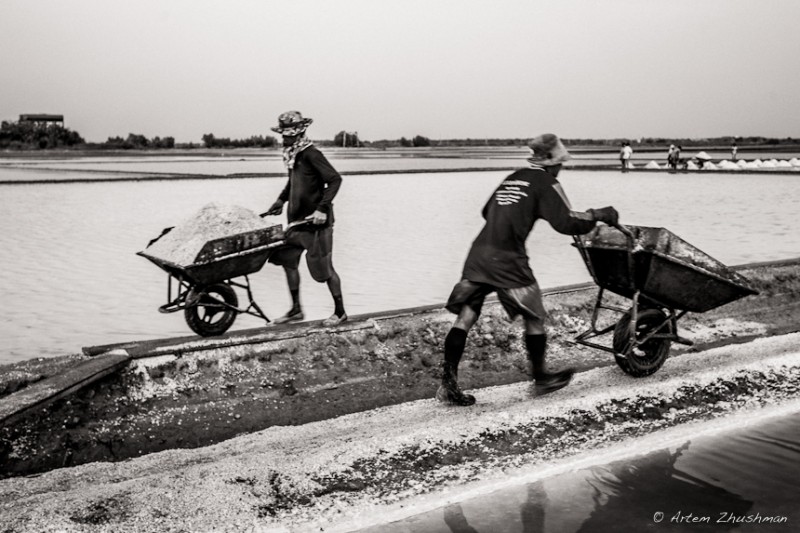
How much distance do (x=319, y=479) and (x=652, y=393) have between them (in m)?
2.00

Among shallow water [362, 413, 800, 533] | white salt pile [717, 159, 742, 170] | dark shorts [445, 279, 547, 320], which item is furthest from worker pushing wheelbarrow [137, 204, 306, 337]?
white salt pile [717, 159, 742, 170]

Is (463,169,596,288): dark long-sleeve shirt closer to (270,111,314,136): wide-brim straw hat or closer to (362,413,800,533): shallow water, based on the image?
(362,413,800,533): shallow water

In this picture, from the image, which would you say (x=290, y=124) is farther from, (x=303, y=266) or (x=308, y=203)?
(x=303, y=266)

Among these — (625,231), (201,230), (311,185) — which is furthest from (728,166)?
(201,230)

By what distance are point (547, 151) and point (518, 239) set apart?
1.50 feet

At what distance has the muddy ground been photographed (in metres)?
4.14

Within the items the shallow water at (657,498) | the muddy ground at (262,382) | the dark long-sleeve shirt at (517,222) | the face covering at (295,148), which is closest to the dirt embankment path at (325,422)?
the muddy ground at (262,382)

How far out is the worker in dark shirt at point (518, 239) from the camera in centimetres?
420

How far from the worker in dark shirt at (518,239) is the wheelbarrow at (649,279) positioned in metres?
0.46

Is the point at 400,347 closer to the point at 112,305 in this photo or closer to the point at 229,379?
the point at 229,379

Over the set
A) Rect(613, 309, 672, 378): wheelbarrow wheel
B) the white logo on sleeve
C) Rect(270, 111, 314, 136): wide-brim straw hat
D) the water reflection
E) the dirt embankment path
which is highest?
Rect(270, 111, 314, 136): wide-brim straw hat

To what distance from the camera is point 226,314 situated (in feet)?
18.1

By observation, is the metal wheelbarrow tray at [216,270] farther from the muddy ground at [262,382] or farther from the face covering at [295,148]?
the muddy ground at [262,382]

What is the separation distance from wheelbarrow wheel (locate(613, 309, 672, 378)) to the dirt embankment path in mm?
105
